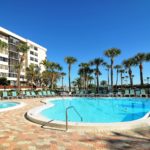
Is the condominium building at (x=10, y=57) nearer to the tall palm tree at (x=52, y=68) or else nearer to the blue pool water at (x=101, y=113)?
the tall palm tree at (x=52, y=68)

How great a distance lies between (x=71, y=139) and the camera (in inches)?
213

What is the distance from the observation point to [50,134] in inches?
236

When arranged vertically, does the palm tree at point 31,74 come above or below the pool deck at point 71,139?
above

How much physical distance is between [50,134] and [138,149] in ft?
9.61

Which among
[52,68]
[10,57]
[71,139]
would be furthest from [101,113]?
[10,57]

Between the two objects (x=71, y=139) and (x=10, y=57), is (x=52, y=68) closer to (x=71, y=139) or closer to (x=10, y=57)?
(x=10, y=57)

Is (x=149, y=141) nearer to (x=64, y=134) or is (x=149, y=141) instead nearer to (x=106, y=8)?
(x=64, y=134)

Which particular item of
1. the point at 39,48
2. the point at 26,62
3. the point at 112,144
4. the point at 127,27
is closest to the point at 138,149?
the point at 112,144

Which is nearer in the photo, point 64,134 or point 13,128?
point 64,134

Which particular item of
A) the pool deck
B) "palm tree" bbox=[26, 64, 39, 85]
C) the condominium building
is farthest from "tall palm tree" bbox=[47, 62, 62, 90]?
the pool deck

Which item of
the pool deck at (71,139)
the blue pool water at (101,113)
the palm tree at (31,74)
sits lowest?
the blue pool water at (101,113)

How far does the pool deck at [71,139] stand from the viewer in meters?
4.71

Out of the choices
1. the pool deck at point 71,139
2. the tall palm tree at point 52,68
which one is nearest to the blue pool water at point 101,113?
the pool deck at point 71,139

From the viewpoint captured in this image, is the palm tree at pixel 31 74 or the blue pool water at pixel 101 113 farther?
the palm tree at pixel 31 74
